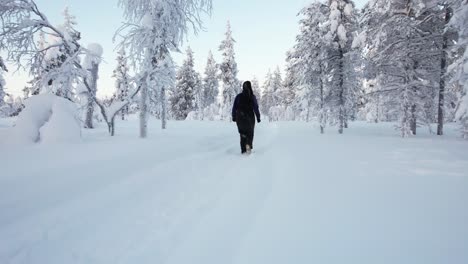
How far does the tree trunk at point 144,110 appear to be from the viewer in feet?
37.7

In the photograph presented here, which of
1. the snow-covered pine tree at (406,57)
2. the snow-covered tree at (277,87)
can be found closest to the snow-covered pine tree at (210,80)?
the snow-covered tree at (277,87)

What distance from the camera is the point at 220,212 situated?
4016mm

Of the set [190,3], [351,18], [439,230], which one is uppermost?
[351,18]

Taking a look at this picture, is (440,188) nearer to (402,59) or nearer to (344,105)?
(402,59)

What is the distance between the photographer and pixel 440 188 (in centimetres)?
510

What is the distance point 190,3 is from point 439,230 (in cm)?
1092

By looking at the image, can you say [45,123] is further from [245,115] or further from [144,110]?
[245,115]

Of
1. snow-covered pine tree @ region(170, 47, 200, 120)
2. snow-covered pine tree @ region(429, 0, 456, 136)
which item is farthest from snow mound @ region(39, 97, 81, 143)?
snow-covered pine tree @ region(170, 47, 200, 120)

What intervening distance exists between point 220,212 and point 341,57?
19.0 m

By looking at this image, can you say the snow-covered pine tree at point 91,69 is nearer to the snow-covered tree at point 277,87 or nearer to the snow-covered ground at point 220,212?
the snow-covered ground at point 220,212

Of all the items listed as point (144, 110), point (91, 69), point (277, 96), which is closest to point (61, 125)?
point (144, 110)

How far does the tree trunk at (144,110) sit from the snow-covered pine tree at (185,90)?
3813 centimetres

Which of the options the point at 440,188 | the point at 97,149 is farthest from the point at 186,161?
the point at 440,188

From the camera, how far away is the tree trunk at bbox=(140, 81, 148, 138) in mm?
11484
